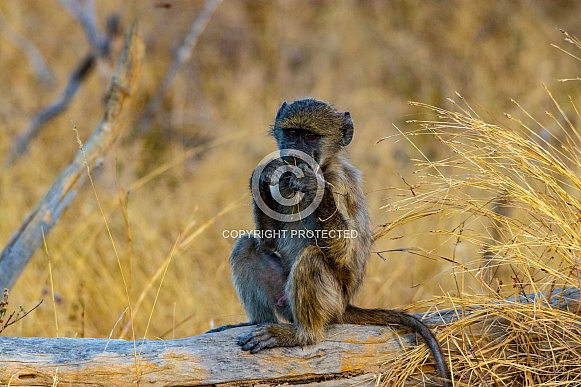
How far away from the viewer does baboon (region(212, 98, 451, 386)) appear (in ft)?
11.9

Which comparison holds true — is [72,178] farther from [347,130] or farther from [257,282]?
[347,130]

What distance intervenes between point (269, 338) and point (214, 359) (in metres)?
0.31

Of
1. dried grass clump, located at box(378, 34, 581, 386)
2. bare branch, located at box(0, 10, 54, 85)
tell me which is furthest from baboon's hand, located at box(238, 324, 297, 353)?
bare branch, located at box(0, 10, 54, 85)

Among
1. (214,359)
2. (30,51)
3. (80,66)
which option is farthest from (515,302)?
(30,51)

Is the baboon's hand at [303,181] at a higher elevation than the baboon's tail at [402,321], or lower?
higher

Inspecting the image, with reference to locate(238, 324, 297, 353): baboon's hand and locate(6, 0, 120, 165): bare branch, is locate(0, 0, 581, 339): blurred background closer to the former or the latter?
locate(6, 0, 120, 165): bare branch

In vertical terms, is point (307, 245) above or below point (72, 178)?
below

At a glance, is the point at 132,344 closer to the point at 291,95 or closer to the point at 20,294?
the point at 20,294

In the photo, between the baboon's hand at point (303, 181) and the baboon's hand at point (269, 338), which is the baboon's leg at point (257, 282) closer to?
the baboon's hand at point (269, 338)

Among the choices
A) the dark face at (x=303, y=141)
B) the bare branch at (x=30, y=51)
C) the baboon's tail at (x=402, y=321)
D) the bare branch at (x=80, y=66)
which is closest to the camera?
the baboon's tail at (x=402, y=321)

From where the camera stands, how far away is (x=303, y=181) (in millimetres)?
3758

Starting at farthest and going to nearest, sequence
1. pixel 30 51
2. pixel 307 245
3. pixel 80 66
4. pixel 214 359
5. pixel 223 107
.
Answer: pixel 223 107 < pixel 30 51 < pixel 80 66 < pixel 307 245 < pixel 214 359

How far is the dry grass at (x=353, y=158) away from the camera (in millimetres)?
3619

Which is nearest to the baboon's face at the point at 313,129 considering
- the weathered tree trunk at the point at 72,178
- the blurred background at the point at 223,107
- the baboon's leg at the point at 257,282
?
the baboon's leg at the point at 257,282
